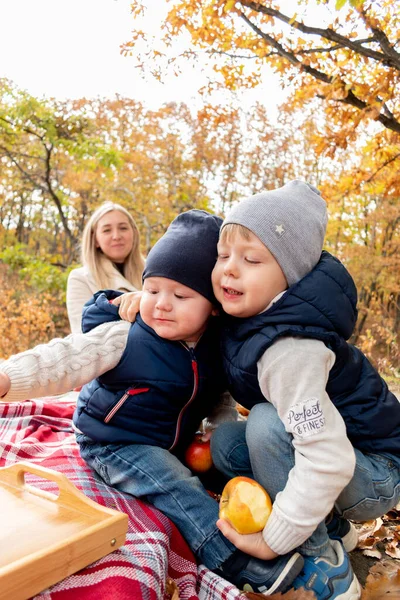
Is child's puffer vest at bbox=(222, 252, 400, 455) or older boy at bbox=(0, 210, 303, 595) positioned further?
older boy at bbox=(0, 210, 303, 595)

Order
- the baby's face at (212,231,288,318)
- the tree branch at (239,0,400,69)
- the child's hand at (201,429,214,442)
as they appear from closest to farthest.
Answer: the baby's face at (212,231,288,318) < the child's hand at (201,429,214,442) < the tree branch at (239,0,400,69)

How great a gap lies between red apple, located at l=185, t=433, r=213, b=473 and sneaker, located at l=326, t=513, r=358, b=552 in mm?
514

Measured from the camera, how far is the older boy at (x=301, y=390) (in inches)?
64.7

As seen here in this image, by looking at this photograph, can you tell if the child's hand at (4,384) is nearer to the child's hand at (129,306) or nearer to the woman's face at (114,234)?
the child's hand at (129,306)

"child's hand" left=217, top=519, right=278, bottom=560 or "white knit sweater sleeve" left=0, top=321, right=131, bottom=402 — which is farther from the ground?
"white knit sweater sleeve" left=0, top=321, right=131, bottom=402

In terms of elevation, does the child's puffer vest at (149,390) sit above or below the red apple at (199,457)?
above

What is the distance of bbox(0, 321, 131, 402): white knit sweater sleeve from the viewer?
177 cm

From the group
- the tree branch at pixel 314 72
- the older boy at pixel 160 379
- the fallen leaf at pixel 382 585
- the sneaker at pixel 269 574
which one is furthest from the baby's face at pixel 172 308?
the tree branch at pixel 314 72

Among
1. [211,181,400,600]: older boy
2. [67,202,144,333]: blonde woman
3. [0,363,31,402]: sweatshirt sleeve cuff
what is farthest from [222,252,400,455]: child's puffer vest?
[67,202,144,333]: blonde woman

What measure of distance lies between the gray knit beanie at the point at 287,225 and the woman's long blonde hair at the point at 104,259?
234 cm

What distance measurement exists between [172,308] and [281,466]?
67cm

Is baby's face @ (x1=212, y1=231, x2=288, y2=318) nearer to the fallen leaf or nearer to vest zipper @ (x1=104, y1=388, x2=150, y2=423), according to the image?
vest zipper @ (x1=104, y1=388, x2=150, y2=423)

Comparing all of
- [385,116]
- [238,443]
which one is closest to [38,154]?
[385,116]

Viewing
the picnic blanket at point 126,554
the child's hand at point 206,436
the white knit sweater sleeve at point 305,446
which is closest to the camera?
the picnic blanket at point 126,554
